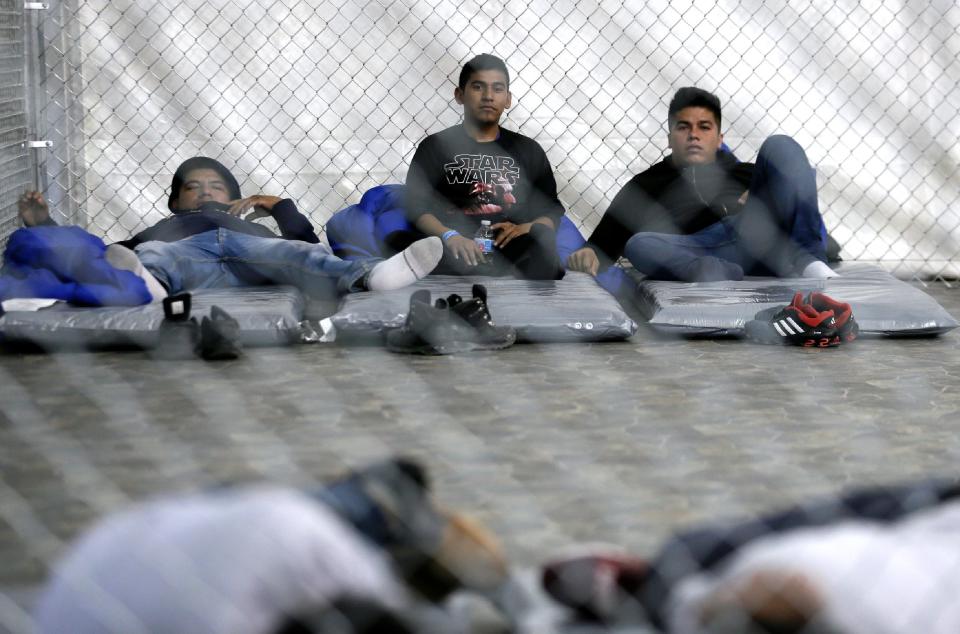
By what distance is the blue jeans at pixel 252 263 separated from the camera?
11.8 ft

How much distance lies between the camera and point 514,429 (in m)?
2.46

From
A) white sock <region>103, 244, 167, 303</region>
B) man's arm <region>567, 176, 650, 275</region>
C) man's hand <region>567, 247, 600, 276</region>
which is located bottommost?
white sock <region>103, 244, 167, 303</region>

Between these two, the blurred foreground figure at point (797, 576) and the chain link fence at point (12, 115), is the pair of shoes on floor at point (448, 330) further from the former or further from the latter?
the blurred foreground figure at point (797, 576)

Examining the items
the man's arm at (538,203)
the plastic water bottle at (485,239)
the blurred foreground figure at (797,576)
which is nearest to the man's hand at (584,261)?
the man's arm at (538,203)

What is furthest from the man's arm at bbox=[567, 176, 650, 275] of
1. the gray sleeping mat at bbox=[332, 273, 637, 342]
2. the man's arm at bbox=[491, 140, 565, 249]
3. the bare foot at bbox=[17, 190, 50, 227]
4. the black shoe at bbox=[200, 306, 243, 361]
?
the bare foot at bbox=[17, 190, 50, 227]

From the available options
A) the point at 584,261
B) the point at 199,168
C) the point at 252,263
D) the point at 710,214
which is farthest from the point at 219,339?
the point at 710,214

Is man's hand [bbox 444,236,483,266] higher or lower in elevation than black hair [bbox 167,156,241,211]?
higher

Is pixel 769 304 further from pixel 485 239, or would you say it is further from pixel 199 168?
pixel 199 168

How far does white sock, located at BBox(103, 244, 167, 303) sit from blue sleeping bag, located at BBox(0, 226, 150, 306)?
2 centimetres

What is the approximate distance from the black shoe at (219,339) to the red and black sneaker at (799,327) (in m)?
1.28

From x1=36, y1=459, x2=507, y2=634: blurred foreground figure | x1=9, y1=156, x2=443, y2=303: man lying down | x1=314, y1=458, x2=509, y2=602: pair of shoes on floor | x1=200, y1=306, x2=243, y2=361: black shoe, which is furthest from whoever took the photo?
x1=9, y1=156, x2=443, y2=303: man lying down

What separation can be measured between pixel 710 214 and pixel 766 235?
201 mm

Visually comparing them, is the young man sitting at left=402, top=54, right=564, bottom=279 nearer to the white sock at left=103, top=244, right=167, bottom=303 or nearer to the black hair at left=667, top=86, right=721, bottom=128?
the black hair at left=667, top=86, right=721, bottom=128

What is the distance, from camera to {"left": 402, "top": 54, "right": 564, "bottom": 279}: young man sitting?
3.86m
